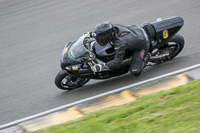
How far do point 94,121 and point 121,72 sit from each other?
2264 mm

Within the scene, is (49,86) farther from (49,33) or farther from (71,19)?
(71,19)

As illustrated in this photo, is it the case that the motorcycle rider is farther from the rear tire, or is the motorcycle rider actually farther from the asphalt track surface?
the rear tire

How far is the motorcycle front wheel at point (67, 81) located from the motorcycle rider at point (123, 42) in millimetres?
752

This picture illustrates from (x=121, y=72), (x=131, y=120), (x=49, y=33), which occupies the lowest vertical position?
(x=131, y=120)

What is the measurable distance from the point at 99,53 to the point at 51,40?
3.89m

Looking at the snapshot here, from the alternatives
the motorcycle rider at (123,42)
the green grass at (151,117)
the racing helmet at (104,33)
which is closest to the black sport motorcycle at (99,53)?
the motorcycle rider at (123,42)

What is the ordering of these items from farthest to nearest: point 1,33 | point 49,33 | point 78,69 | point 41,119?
point 1,33
point 49,33
point 78,69
point 41,119

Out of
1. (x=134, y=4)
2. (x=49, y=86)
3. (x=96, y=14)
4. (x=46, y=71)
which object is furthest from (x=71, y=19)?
(x=49, y=86)

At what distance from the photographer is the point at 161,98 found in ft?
18.0

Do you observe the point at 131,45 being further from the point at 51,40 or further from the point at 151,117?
the point at 51,40

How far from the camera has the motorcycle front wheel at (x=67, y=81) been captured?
7039 millimetres

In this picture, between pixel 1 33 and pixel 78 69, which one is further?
pixel 1 33

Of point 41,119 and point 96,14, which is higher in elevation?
point 96,14

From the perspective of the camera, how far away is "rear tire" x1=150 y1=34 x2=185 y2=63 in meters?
7.52
